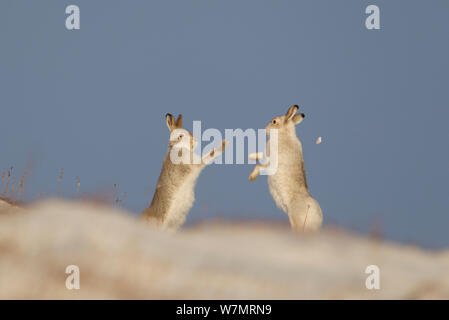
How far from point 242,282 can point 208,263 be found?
1.06 ft

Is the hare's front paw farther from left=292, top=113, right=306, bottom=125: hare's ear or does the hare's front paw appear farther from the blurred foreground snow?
the blurred foreground snow

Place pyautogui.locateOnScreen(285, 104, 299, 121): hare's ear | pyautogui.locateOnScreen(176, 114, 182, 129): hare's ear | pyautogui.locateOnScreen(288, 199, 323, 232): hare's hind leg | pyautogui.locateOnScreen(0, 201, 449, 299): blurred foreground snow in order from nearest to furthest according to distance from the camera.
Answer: pyautogui.locateOnScreen(0, 201, 449, 299): blurred foreground snow → pyautogui.locateOnScreen(288, 199, 323, 232): hare's hind leg → pyautogui.locateOnScreen(176, 114, 182, 129): hare's ear → pyautogui.locateOnScreen(285, 104, 299, 121): hare's ear

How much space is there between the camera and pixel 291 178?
8.78 metres

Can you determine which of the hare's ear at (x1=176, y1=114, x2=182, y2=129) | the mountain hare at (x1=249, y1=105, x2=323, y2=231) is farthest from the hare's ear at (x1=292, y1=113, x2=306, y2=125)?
the hare's ear at (x1=176, y1=114, x2=182, y2=129)

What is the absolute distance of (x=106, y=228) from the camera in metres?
4.70

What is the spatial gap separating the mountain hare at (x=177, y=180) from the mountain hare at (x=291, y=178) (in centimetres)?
98

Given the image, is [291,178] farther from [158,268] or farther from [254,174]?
[158,268]

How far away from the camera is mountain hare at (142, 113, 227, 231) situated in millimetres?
8383

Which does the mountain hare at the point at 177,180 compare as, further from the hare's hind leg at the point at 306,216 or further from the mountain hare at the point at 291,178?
the hare's hind leg at the point at 306,216

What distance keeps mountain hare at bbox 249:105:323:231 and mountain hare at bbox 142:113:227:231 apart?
0.98m

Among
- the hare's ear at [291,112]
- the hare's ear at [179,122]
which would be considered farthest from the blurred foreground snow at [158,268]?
the hare's ear at [291,112]

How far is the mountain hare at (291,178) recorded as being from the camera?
26.8 feet

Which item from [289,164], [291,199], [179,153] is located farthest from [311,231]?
[179,153]
